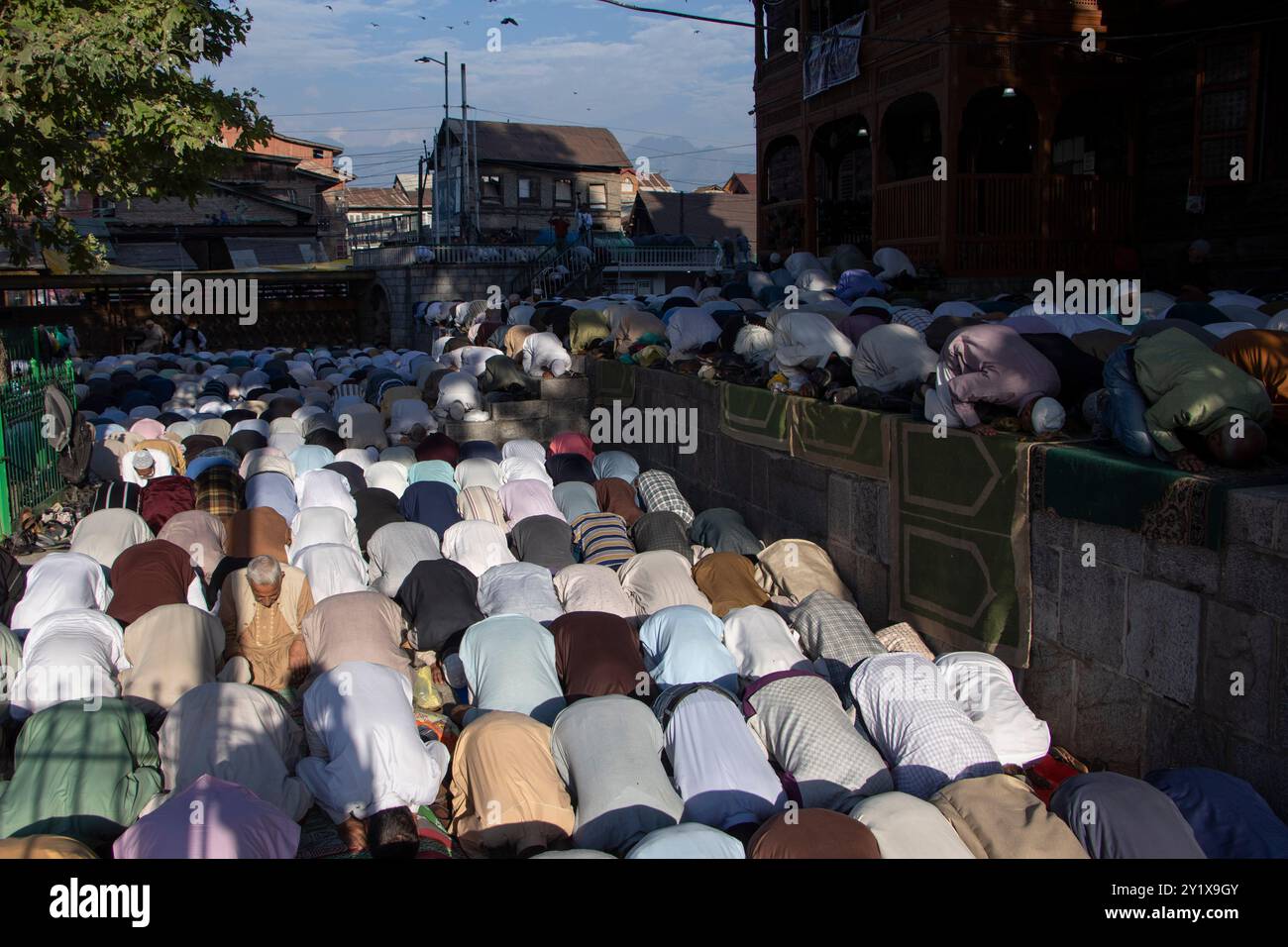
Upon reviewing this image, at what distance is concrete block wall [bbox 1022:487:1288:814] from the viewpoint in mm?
5207

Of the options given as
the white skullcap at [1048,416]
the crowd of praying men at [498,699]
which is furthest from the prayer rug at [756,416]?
the white skullcap at [1048,416]

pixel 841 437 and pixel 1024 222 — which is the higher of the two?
pixel 1024 222

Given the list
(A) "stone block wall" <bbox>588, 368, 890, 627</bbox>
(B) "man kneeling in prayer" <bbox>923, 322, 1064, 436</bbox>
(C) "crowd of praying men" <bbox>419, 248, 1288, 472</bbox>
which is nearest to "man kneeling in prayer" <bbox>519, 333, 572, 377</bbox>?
(C) "crowd of praying men" <bbox>419, 248, 1288, 472</bbox>

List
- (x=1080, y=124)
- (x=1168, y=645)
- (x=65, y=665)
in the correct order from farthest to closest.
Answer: (x=1080, y=124), (x=65, y=665), (x=1168, y=645)

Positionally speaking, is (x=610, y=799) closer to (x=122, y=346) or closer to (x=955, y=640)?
(x=955, y=640)

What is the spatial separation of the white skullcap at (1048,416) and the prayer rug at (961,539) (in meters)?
0.20

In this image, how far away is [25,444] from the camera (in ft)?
36.0

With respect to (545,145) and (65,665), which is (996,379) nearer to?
(65,665)

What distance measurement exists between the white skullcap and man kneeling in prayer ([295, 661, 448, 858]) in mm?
4272

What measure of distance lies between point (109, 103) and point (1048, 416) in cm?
918

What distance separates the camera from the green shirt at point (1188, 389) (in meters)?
5.64

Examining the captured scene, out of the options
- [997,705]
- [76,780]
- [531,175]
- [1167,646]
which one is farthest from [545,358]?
[531,175]

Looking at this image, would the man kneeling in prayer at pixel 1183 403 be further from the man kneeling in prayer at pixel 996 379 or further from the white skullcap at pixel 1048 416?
the man kneeling in prayer at pixel 996 379

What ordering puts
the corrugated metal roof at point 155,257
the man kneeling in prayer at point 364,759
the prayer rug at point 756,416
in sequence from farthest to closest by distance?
the corrugated metal roof at point 155,257 < the prayer rug at point 756,416 < the man kneeling in prayer at point 364,759
